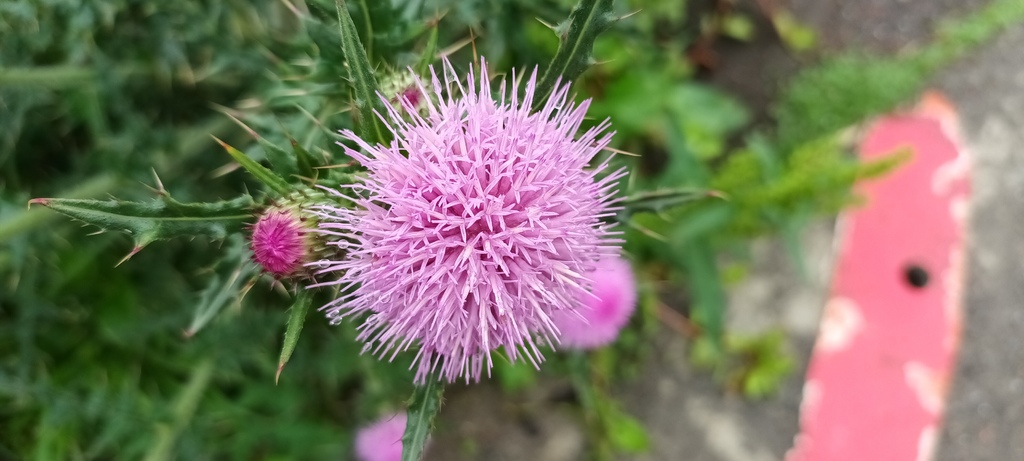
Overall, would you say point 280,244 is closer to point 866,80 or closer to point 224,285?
point 224,285

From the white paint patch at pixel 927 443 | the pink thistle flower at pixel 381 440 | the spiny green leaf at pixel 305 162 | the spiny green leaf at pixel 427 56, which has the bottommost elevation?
the pink thistle flower at pixel 381 440

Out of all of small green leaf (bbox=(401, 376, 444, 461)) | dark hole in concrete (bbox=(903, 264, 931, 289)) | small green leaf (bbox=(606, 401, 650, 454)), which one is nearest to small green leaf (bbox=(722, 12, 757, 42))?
dark hole in concrete (bbox=(903, 264, 931, 289))

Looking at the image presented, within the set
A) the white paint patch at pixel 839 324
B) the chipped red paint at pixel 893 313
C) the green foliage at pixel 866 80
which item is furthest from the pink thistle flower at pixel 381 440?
the green foliage at pixel 866 80

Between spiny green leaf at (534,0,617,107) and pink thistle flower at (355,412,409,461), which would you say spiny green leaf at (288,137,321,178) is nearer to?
spiny green leaf at (534,0,617,107)

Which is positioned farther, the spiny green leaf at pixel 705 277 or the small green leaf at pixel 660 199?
the spiny green leaf at pixel 705 277

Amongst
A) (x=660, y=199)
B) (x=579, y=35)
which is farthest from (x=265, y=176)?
(x=660, y=199)

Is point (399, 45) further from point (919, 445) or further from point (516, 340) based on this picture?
point (919, 445)

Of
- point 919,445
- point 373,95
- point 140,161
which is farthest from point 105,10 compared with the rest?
point 919,445

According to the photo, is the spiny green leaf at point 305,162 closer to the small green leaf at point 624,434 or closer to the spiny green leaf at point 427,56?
the spiny green leaf at point 427,56
